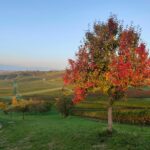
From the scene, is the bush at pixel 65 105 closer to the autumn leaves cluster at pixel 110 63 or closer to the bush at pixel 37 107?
the bush at pixel 37 107

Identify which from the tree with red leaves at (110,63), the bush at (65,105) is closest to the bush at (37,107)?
the bush at (65,105)

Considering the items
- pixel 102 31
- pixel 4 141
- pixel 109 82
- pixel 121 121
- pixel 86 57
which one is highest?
pixel 102 31

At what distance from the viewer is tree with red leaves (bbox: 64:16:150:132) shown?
2514cm

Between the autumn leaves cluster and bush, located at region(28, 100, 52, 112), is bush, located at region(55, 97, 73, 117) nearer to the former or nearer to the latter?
bush, located at region(28, 100, 52, 112)

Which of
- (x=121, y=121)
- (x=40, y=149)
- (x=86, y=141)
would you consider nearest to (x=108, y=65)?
(x=86, y=141)

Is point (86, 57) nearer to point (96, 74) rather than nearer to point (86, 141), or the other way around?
point (96, 74)

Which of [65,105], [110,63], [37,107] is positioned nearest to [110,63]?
[110,63]

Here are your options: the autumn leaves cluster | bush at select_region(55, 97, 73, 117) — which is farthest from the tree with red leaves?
bush at select_region(55, 97, 73, 117)

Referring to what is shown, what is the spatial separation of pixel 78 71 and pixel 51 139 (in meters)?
7.21

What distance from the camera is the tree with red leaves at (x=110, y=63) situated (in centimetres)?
2514

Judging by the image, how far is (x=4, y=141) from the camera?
3350 cm

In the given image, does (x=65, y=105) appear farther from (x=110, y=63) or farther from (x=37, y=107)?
(x=110, y=63)

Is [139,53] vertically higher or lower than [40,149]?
higher

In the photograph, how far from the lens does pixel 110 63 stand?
25.6 metres
